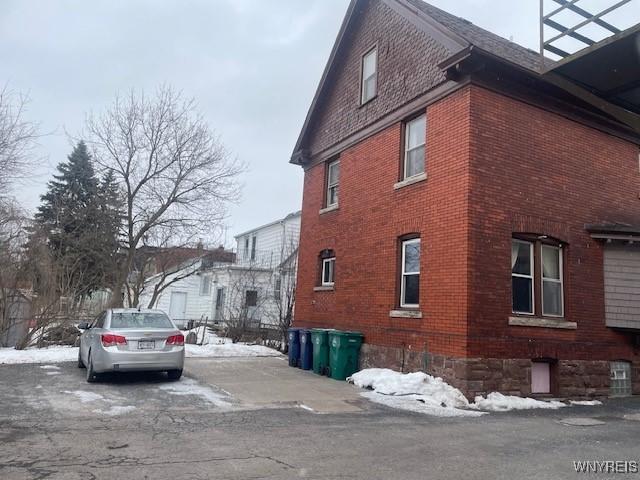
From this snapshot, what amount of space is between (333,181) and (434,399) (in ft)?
27.7

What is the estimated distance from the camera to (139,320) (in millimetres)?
11266

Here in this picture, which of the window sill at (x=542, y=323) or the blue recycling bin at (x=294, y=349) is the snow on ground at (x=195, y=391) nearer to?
the blue recycling bin at (x=294, y=349)

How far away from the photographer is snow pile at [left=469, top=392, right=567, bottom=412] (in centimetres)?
977

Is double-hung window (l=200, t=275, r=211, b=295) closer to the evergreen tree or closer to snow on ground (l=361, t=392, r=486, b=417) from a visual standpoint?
the evergreen tree

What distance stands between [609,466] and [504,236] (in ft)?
18.9

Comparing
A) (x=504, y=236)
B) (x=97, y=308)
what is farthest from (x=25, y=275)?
(x=504, y=236)

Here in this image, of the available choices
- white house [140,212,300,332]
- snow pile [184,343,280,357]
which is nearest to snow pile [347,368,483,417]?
snow pile [184,343,280,357]

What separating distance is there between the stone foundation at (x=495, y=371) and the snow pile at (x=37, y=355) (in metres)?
8.09

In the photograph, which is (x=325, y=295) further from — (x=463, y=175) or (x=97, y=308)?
(x=97, y=308)

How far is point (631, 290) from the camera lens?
12359 mm

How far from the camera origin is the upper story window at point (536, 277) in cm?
1133

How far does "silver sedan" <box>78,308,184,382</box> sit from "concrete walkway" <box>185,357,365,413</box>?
1046 mm

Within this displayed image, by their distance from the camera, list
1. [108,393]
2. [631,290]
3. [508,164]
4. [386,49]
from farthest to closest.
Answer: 1. [386,49]
2. [631,290]
3. [508,164]
4. [108,393]

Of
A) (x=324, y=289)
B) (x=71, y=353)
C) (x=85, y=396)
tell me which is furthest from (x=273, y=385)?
(x=71, y=353)
